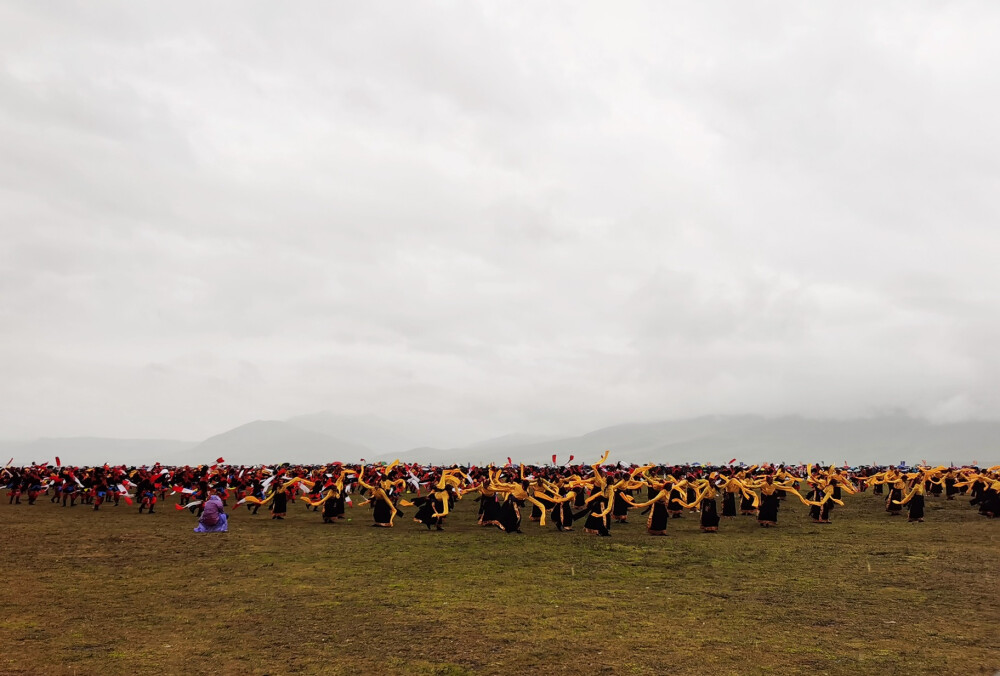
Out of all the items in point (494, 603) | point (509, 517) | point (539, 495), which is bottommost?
point (494, 603)

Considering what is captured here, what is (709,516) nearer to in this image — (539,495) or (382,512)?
(539,495)

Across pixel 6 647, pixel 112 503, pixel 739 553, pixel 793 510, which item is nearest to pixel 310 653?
pixel 6 647

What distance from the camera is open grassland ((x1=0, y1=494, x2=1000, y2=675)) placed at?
947 cm

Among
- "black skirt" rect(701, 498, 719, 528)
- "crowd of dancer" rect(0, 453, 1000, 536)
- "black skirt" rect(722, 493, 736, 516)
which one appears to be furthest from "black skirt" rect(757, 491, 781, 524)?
"black skirt" rect(701, 498, 719, 528)

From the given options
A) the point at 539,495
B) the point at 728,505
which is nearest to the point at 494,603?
the point at 539,495

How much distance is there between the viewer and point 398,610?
40.4 ft

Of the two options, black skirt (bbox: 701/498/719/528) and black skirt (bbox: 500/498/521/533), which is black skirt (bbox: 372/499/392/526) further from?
black skirt (bbox: 701/498/719/528)

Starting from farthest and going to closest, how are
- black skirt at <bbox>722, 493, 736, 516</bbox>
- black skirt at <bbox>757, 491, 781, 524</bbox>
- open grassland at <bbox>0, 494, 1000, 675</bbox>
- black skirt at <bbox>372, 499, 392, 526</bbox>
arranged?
1. black skirt at <bbox>722, 493, 736, 516</bbox>
2. black skirt at <bbox>757, 491, 781, 524</bbox>
3. black skirt at <bbox>372, 499, 392, 526</bbox>
4. open grassland at <bbox>0, 494, 1000, 675</bbox>

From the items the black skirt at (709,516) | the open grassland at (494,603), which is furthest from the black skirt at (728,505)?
the open grassland at (494,603)

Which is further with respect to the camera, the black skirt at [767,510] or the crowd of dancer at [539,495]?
the black skirt at [767,510]

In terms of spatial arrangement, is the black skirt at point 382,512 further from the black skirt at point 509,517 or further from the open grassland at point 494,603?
the black skirt at point 509,517

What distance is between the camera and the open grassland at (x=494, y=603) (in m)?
9.47

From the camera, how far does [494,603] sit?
12.9 metres

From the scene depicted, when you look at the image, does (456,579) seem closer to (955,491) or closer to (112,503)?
(112,503)
